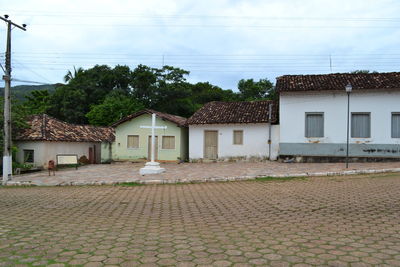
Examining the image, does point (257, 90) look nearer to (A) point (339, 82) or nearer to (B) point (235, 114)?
(B) point (235, 114)

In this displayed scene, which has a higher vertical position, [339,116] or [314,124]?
[339,116]

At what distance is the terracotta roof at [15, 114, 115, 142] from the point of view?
21.6 meters

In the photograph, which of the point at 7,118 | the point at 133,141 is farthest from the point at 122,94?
the point at 7,118

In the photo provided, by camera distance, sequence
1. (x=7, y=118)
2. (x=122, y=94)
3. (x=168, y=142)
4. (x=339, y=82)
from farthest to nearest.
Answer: (x=122, y=94)
(x=168, y=142)
(x=339, y=82)
(x=7, y=118)

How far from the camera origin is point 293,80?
20.0 meters

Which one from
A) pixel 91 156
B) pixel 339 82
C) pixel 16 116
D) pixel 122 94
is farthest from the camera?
pixel 122 94

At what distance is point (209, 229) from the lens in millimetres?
5414

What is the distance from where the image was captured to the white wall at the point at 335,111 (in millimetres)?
18047

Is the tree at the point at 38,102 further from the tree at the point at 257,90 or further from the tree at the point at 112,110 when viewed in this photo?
the tree at the point at 257,90

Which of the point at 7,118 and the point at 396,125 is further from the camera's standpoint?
the point at 396,125

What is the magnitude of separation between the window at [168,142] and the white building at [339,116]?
7447 mm

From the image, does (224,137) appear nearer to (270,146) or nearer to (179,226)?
(270,146)

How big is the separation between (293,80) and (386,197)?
12.9 meters

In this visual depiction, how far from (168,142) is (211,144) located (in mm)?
3244
